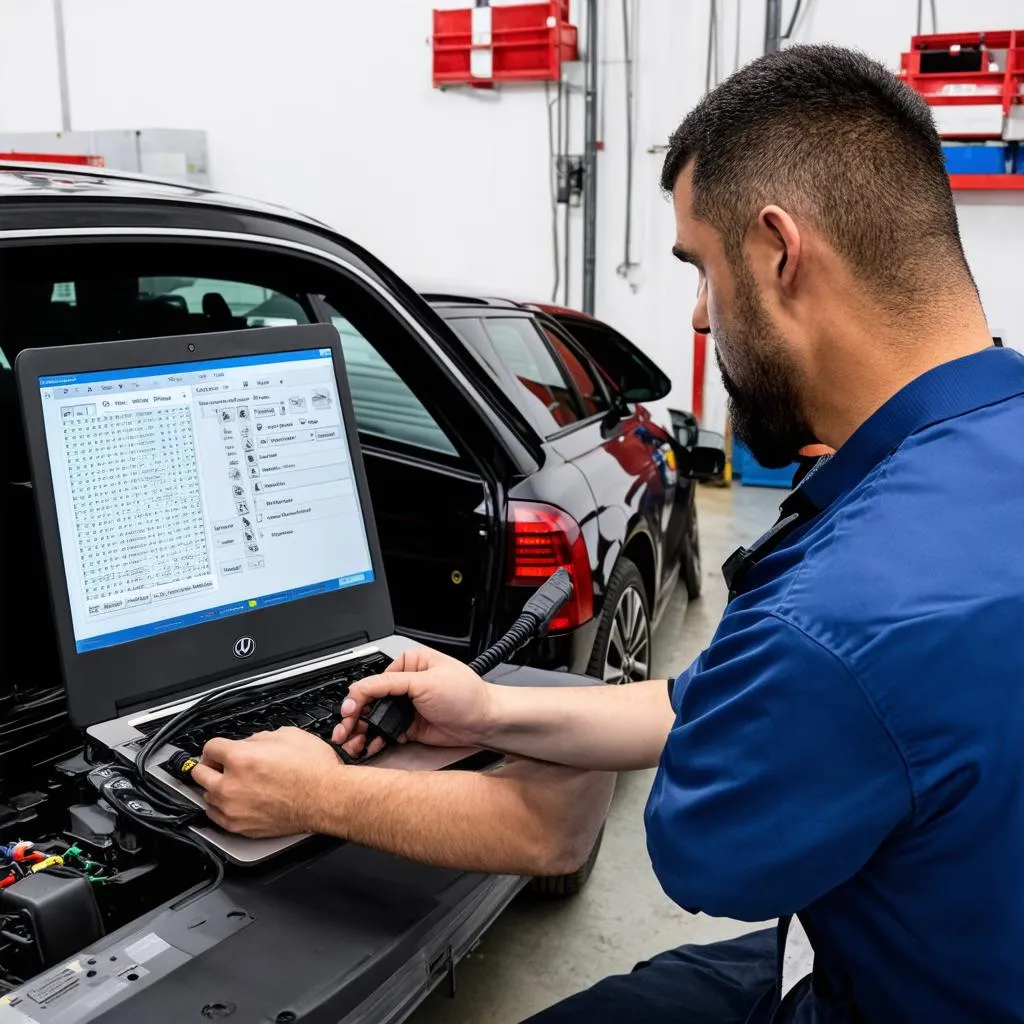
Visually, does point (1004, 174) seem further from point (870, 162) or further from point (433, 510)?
point (870, 162)

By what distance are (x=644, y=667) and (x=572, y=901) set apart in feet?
Answer: 2.35

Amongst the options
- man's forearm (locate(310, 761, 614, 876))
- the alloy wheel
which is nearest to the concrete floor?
the alloy wheel

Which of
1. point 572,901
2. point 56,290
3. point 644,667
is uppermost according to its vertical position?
point 56,290

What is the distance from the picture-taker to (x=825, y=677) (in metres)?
0.79

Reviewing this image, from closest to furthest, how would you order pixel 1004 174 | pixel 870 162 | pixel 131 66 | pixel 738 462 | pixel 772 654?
pixel 772 654
pixel 870 162
pixel 1004 174
pixel 738 462
pixel 131 66

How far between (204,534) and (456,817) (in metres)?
0.48

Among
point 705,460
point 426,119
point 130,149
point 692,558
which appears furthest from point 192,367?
point 130,149

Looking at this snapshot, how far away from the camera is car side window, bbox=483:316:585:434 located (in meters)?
2.61

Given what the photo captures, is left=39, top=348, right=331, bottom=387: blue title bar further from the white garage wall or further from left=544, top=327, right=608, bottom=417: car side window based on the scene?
the white garage wall

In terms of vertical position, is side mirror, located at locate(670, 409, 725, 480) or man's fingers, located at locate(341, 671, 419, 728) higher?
man's fingers, located at locate(341, 671, 419, 728)

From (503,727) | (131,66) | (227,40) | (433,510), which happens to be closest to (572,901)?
(433,510)

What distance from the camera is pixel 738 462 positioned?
6.50 m

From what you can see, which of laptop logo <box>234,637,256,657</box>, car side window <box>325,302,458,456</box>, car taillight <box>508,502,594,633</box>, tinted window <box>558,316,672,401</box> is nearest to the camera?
laptop logo <box>234,637,256,657</box>

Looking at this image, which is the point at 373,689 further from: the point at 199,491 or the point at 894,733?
the point at 894,733
